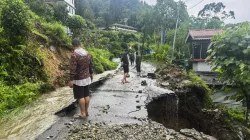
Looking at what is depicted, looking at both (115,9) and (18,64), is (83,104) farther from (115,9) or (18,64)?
(115,9)

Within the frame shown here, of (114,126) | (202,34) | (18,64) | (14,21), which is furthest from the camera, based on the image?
(202,34)

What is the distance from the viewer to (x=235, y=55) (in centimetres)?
693

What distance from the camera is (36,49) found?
29.3 feet

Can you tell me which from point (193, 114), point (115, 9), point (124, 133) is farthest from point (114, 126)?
point (115, 9)

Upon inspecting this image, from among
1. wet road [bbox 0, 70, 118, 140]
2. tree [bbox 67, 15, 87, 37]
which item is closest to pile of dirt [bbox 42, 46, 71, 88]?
wet road [bbox 0, 70, 118, 140]

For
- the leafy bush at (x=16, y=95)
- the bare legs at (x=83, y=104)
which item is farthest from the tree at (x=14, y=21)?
the bare legs at (x=83, y=104)

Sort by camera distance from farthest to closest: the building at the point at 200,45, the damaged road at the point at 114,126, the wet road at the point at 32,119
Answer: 1. the building at the point at 200,45
2. the damaged road at the point at 114,126
3. the wet road at the point at 32,119

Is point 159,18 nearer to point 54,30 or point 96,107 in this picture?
point 54,30

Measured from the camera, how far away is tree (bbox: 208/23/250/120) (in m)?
6.45

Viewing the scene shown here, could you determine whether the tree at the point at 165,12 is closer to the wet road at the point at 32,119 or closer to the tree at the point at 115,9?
the tree at the point at 115,9

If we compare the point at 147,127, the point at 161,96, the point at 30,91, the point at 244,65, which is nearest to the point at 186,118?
the point at 161,96

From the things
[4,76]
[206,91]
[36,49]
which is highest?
[36,49]

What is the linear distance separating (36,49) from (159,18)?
3780 cm

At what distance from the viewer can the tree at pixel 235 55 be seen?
645 centimetres
